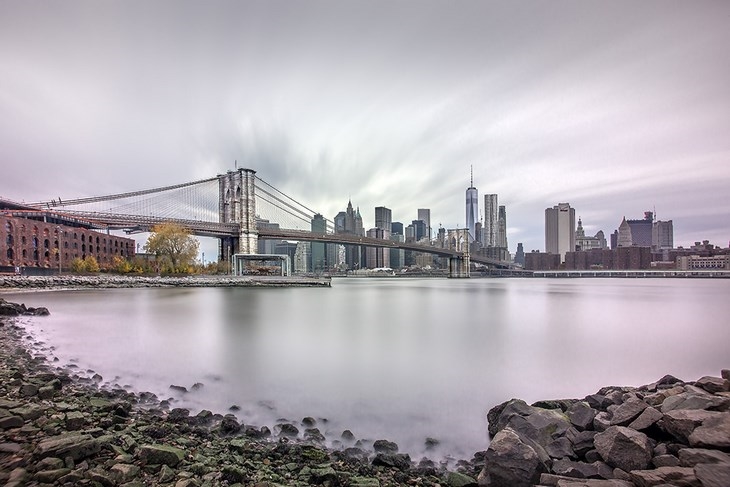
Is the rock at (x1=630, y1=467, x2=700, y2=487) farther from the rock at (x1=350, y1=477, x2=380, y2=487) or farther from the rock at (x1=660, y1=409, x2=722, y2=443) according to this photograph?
the rock at (x1=350, y1=477, x2=380, y2=487)

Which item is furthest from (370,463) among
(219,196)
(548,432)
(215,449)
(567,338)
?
(219,196)

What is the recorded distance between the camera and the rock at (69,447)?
376 cm

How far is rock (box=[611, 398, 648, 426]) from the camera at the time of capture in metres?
4.54

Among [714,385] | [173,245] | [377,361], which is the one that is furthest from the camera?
[173,245]

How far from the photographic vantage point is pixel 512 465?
150 inches

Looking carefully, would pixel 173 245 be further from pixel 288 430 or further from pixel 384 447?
pixel 384 447

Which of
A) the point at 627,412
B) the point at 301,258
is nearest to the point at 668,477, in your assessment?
the point at 627,412

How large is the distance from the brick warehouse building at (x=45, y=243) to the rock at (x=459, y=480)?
68124 mm

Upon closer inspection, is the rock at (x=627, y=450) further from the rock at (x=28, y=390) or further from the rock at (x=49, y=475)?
→ the rock at (x=28, y=390)

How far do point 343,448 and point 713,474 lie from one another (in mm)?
4176

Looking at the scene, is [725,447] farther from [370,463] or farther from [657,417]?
[370,463]

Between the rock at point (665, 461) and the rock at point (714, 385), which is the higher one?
the rock at point (714, 385)

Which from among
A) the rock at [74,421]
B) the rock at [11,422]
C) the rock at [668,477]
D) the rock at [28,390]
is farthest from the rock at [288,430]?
the rock at [668,477]

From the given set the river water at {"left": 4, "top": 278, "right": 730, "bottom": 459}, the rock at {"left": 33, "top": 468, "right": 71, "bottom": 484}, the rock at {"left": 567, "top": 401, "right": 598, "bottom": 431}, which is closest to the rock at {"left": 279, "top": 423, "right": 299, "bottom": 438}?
the river water at {"left": 4, "top": 278, "right": 730, "bottom": 459}
